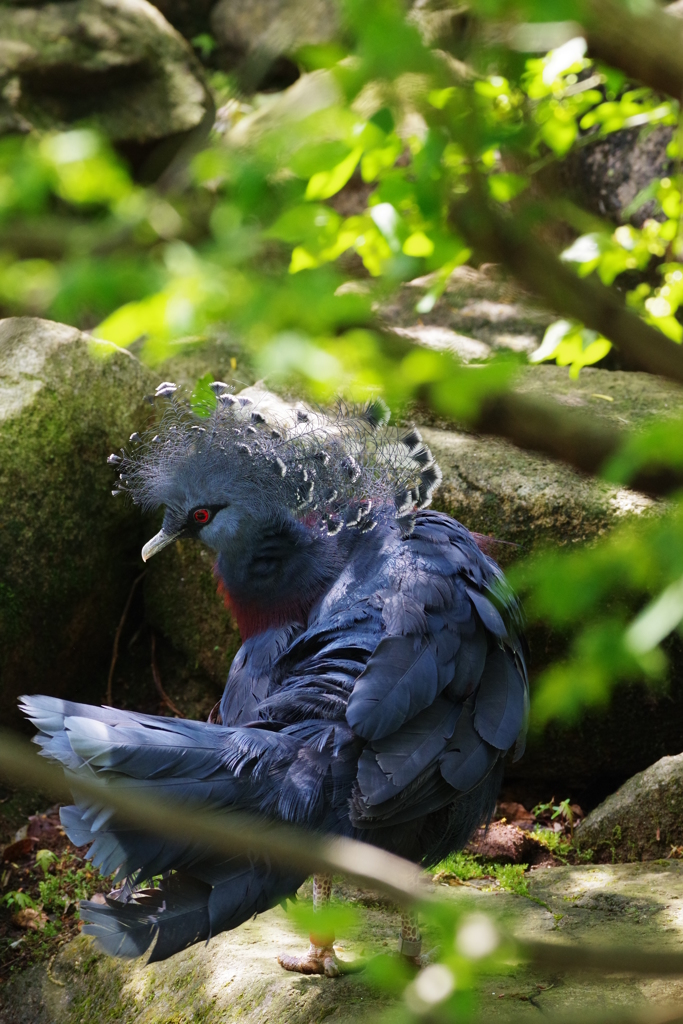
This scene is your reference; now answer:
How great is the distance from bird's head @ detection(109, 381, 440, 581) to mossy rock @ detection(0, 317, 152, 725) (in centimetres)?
102

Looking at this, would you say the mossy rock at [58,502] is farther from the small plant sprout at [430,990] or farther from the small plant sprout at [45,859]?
the small plant sprout at [430,990]

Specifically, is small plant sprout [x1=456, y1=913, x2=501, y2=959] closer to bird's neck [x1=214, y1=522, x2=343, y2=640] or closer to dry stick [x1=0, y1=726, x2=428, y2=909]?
dry stick [x1=0, y1=726, x2=428, y2=909]

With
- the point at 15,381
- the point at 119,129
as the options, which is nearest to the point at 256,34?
the point at 119,129

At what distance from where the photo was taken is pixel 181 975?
126 inches

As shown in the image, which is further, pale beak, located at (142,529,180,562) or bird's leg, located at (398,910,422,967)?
pale beak, located at (142,529,180,562)

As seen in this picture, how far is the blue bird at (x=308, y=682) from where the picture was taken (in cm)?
228

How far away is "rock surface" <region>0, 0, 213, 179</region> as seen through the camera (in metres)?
7.36

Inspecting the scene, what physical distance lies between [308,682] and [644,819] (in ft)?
5.88

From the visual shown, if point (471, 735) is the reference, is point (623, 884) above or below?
below

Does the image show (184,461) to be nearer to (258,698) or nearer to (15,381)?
(258,698)

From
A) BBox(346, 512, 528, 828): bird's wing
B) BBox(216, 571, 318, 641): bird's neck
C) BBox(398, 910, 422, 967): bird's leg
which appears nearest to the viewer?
BBox(346, 512, 528, 828): bird's wing

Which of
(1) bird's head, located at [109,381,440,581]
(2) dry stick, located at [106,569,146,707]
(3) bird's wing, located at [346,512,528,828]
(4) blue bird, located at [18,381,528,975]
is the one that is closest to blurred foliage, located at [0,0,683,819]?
(4) blue bird, located at [18,381,528,975]

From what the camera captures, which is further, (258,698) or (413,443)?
(413,443)

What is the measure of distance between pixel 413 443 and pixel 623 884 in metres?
1.75
